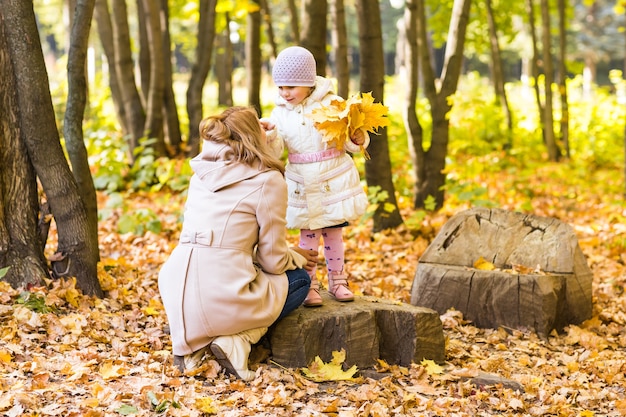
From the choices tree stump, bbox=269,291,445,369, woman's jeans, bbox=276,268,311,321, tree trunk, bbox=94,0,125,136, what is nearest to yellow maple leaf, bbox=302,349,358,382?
tree stump, bbox=269,291,445,369

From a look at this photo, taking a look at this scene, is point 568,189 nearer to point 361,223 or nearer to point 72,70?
point 361,223

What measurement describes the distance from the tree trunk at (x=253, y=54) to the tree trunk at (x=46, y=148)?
5.98 m

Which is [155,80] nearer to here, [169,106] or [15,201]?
[169,106]

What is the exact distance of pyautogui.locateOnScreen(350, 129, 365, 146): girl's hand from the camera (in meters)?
4.73

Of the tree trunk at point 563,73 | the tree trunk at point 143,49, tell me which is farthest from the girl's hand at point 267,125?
the tree trunk at point 563,73

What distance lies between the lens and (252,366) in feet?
14.3

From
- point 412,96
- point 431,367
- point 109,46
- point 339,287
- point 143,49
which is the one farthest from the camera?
point 143,49

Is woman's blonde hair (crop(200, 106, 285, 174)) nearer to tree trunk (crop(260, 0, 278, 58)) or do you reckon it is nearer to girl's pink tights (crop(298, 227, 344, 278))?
girl's pink tights (crop(298, 227, 344, 278))

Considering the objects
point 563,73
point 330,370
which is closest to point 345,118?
point 330,370

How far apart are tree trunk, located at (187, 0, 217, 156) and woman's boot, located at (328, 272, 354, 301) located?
6325 mm

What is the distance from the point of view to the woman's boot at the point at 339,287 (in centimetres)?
487

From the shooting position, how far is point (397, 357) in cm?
479

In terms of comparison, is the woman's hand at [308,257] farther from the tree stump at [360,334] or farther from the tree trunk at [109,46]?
the tree trunk at [109,46]

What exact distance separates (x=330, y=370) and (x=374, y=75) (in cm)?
407
